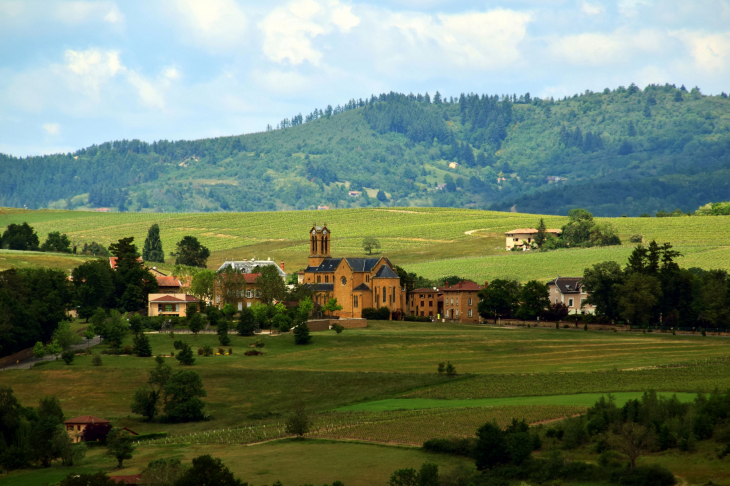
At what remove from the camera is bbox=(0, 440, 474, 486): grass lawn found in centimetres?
4856

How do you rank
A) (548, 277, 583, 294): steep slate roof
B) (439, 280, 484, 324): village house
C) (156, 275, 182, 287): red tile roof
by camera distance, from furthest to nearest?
(156, 275, 182, 287): red tile roof < (548, 277, 583, 294): steep slate roof < (439, 280, 484, 324): village house

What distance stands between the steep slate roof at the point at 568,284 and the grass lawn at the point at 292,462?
72.6m

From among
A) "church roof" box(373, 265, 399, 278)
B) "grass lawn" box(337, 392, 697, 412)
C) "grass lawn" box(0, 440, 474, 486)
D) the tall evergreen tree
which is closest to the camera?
"grass lawn" box(0, 440, 474, 486)

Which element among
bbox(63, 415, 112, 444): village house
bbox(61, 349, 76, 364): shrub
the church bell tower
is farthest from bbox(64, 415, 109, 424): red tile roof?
the church bell tower

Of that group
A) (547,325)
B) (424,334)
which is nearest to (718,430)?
(424,334)

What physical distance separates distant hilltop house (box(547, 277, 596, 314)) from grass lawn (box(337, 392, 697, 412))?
2218 inches

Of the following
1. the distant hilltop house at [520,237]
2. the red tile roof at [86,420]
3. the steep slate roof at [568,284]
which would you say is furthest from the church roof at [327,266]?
the distant hilltop house at [520,237]

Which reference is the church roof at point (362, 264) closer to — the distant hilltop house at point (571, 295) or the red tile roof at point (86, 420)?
the distant hilltop house at point (571, 295)

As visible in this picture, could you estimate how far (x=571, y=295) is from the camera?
403 ft

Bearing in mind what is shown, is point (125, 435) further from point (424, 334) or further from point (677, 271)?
point (677, 271)

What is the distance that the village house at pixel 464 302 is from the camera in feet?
387

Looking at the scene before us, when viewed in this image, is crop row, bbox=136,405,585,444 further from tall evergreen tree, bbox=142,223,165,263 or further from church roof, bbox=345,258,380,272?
tall evergreen tree, bbox=142,223,165,263

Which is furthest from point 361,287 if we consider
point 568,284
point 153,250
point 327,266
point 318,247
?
point 153,250

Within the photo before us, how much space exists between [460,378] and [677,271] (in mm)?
46057
